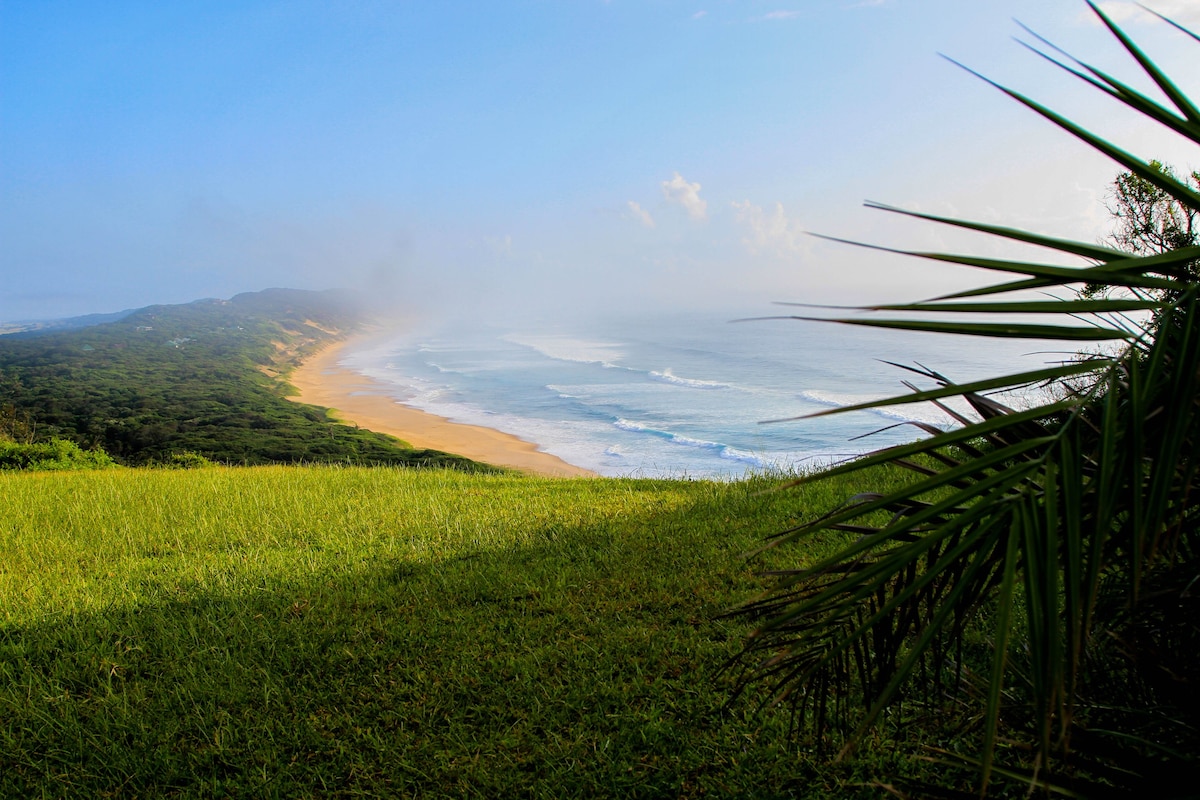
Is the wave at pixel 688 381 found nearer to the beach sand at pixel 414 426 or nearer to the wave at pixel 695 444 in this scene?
the wave at pixel 695 444

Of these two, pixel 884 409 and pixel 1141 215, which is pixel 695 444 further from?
pixel 1141 215

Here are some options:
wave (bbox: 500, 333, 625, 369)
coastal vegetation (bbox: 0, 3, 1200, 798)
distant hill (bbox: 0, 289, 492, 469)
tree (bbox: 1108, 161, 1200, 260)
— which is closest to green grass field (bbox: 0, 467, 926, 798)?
coastal vegetation (bbox: 0, 3, 1200, 798)

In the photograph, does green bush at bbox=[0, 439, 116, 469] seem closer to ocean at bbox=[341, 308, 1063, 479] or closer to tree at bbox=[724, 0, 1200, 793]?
ocean at bbox=[341, 308, 1063, 479]

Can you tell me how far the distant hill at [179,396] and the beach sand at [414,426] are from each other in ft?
3.52

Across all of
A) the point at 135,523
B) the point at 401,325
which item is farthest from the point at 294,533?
the point at 401,325

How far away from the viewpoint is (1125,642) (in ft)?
4.41

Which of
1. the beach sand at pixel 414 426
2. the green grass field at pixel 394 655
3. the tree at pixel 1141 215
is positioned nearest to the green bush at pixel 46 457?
the green grass field at pixel 394 655

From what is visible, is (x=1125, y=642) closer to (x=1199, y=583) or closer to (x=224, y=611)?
(x=1199, y=583)

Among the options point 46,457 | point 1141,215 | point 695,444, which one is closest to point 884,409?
point 695,444

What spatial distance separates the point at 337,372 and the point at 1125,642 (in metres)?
43.9

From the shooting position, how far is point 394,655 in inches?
129

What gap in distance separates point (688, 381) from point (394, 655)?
96.4 ft

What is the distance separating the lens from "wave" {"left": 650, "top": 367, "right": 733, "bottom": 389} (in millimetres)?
30844

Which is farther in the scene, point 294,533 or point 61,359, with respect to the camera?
point 61,359
